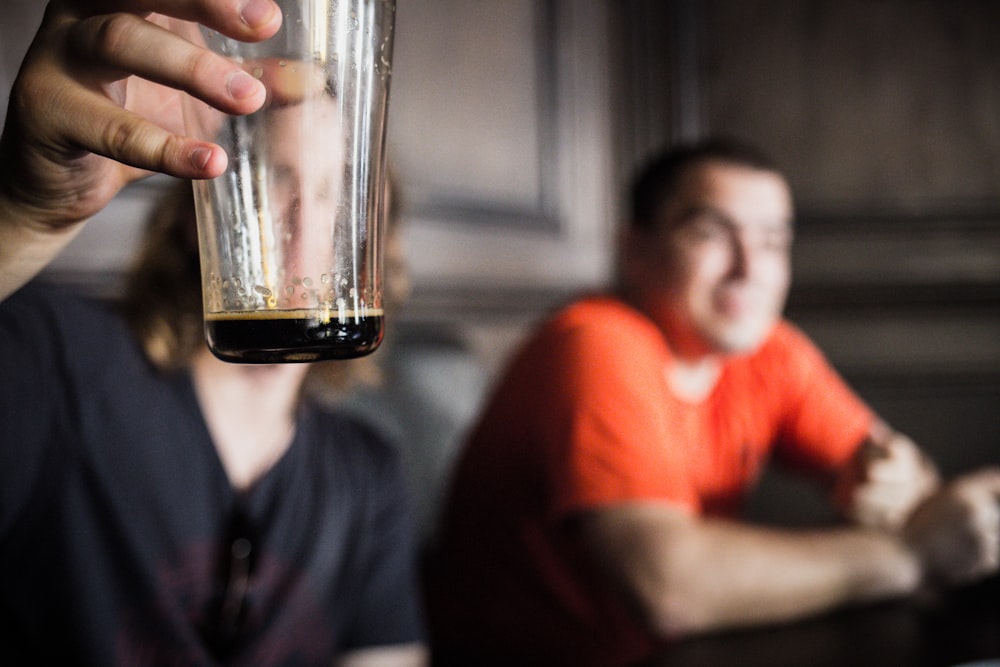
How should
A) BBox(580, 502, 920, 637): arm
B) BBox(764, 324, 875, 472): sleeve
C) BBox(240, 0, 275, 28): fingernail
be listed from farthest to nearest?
1. BBox(764, 324, 875, 472): sleeve
2. BBox(580, 502, 920, 637): arm
3. BBox(240, 0, 275, 28): fingernail

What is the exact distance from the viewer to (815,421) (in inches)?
63.9

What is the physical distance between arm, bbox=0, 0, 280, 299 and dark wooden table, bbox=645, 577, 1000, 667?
2.19ft

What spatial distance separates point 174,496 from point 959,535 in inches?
38.9

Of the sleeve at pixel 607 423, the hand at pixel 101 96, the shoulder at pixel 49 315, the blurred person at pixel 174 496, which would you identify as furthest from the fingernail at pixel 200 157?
the sleeve at pixel 607 423

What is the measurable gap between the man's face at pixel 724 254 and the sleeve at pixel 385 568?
0.61 metres

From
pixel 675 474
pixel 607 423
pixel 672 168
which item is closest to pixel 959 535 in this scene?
pixel 675 474

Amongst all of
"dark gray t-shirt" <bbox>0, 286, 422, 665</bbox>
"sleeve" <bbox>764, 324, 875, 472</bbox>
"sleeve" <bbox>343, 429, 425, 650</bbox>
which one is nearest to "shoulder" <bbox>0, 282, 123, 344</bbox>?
"dark gray t-shirt" <bbox>0, 286, 422, 665</bbox>

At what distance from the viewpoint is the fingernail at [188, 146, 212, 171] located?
38cm

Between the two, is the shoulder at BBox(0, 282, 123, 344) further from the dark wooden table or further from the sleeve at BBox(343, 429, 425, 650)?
the dark wooden table

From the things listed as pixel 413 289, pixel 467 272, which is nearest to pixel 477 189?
pixel 467 272

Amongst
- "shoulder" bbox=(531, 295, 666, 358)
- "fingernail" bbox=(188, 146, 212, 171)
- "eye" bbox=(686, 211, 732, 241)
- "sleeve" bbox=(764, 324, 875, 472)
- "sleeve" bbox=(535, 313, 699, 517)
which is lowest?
"sleeve" bbox=(764, 324, 875, 472)

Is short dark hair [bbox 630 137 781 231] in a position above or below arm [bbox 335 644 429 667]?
above

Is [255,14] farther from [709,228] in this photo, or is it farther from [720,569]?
[709,228]

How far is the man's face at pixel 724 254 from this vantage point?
143 centimetres
